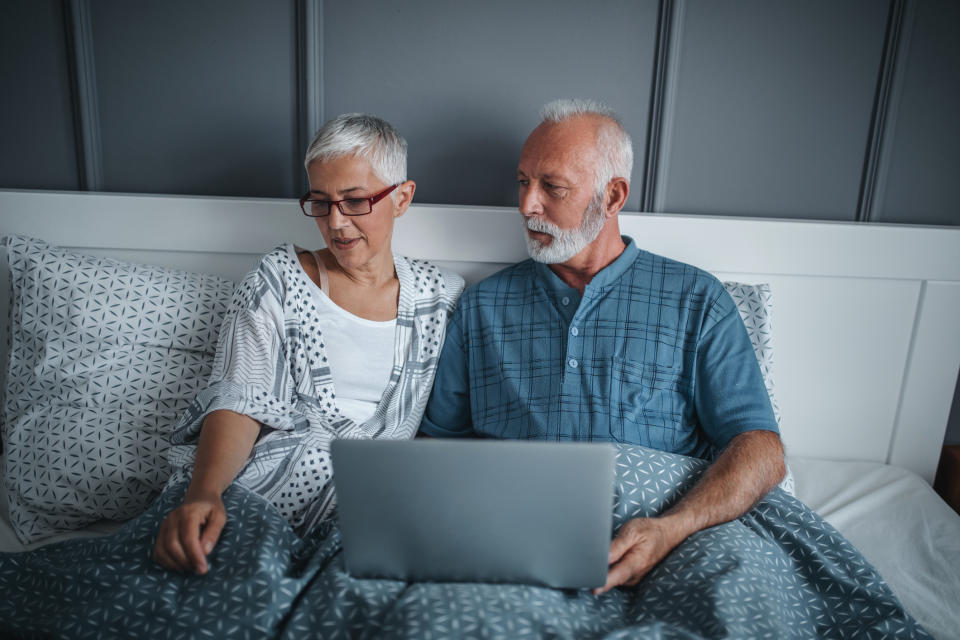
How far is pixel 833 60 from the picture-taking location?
1593mm

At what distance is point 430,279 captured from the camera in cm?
151

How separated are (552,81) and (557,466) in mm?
1151

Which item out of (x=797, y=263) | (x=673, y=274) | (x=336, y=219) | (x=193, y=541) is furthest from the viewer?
(x=797, y=263)

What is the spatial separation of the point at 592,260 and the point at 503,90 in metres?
0.54

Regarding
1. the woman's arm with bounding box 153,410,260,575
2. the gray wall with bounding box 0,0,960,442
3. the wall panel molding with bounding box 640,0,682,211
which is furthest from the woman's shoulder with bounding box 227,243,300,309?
the wall panel molding with bounding box 640,0,682,211

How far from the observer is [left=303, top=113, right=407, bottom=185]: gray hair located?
130 centimetres

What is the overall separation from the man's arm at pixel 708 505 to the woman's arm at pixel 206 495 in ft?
2.03

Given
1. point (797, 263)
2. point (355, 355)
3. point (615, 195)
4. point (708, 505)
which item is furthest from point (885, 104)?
point (355, 355)

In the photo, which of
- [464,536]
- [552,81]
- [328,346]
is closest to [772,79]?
[552,81]

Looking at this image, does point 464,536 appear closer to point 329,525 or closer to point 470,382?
point 329,525

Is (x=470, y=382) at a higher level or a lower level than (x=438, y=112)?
lower

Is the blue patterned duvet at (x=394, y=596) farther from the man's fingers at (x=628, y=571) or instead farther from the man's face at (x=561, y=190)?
the man's face at (x=561, y=190)

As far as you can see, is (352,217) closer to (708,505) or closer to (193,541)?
(193,541)

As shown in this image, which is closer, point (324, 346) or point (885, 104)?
point (324, 346)
